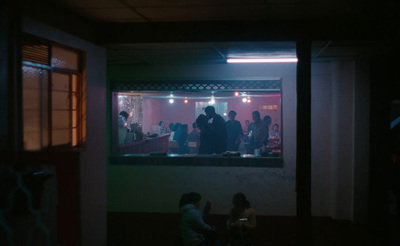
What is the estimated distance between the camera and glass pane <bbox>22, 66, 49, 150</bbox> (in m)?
4.08

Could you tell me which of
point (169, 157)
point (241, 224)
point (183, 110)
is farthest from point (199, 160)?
point (183, 110)

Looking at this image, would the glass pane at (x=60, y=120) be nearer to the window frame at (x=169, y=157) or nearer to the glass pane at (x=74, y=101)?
the glass pane at (x=74, y=101)

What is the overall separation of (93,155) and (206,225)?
199cm

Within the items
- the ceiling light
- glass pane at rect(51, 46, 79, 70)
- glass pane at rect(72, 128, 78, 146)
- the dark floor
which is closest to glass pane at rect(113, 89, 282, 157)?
the ceiling light

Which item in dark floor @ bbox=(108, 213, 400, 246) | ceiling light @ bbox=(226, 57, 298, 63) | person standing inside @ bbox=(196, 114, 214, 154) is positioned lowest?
dark floor @ bbox=(108, 213, 400, 246)

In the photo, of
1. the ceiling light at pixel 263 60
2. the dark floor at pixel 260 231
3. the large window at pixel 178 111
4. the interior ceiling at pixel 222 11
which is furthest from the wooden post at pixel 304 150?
the large window at pixel 178 111

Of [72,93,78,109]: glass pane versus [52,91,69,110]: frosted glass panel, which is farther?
[72,93,78,109]: glass pane

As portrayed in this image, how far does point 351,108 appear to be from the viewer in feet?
25.2

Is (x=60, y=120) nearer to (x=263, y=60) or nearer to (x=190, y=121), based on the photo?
(x=263, y=60)

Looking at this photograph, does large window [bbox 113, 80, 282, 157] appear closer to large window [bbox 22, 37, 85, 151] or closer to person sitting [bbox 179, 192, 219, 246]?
large window [bbox 22, 37, 85, 151]

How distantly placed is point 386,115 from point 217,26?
13.5 feet

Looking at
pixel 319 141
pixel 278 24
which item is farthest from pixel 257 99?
pixel 278 24

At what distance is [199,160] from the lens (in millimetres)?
8211

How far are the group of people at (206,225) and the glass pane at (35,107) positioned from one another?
80.4 inches
